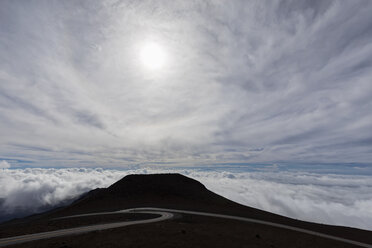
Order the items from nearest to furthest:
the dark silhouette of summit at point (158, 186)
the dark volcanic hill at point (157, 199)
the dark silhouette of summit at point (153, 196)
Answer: the dark volcanic hill at point (157, 199) → the dark silhouette of summit at point (153, 196) → the dark silhouette of summit at point (158, 186)

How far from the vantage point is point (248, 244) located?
73.3 ft

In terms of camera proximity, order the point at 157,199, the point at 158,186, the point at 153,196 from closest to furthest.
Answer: the point at 157,199
the point at 153,196
the point at 158,186

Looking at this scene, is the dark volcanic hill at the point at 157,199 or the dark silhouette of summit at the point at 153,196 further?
the dark silhouette of summit at the point at 153,196

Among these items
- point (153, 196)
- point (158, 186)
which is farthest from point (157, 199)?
point (158, 186)

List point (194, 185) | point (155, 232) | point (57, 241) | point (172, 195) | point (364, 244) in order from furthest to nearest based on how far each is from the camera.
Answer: point (194, 185)
point (172, 195)
point (364, 244)
point (155, 232)
point (57, 241)

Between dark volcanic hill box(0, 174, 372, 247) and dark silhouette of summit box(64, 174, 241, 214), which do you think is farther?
dark silhouette of summit box(64, 174, 241, 214)

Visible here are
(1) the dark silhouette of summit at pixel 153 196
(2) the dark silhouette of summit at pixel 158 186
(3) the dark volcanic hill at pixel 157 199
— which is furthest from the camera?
(2) the dark silhouette of summit at pixel 158 186

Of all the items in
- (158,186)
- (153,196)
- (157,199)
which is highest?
(158,186)

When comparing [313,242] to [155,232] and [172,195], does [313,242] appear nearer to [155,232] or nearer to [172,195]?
[155,232]

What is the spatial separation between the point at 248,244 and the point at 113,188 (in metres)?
76.0

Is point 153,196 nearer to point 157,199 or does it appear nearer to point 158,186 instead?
point 157,199

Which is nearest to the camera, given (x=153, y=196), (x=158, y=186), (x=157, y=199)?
(x=157, y=199)

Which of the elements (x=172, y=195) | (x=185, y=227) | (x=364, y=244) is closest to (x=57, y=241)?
(x=185, y=227)

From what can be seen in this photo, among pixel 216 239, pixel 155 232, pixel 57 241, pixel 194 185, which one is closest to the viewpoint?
pixel 57 241
